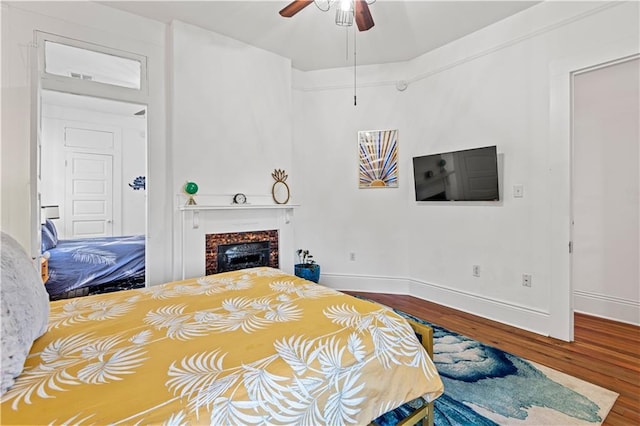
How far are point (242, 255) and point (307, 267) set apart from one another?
930 mm

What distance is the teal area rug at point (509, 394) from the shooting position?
5.50ft

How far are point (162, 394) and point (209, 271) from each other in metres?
2.54

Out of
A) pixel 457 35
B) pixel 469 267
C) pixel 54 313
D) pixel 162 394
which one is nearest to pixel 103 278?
pixel 54 313

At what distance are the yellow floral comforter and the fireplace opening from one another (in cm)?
167

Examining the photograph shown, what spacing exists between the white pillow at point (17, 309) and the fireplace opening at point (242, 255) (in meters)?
2.15

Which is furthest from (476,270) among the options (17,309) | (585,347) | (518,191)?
(17,309)

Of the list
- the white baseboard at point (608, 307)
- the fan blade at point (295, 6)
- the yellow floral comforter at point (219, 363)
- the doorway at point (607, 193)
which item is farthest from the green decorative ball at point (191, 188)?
the white baseboard at point (608, 307)

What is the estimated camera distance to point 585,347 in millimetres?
2514

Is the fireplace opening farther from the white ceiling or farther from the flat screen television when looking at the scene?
the white ceiling

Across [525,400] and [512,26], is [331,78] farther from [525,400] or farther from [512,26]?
[525,400]

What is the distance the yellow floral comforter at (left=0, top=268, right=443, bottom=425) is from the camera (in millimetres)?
849

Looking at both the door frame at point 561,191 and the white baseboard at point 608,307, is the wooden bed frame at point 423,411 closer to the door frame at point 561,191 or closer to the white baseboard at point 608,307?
the door frame at point 561,191

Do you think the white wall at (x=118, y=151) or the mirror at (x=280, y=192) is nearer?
the mirror at (x=280, y=192)

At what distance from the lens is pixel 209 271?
10.8 ft
